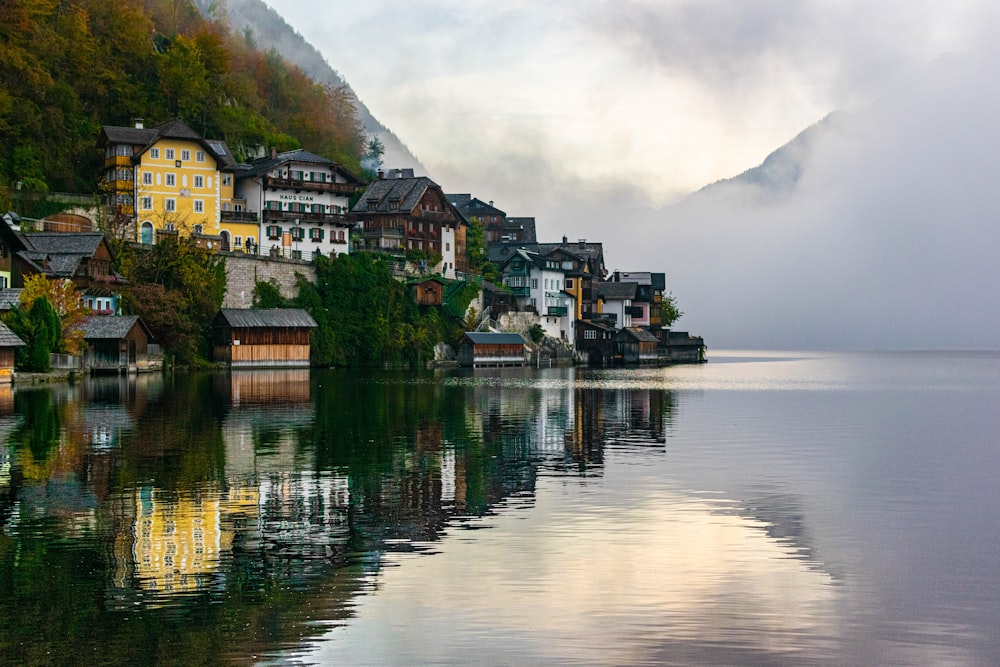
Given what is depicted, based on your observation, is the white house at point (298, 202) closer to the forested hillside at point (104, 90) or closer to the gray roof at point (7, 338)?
the forested hillside at point (104, 90)

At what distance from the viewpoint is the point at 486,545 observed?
20219 millimetres

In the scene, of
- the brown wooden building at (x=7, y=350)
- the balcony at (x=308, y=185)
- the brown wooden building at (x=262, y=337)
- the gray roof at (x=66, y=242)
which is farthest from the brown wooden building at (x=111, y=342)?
the balcony at (x=308, y=185)

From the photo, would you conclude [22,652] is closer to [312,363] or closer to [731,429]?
[731,429]

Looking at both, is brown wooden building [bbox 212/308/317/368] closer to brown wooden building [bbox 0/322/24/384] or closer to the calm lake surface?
brown wooden building [bbox 0/322/24/384]

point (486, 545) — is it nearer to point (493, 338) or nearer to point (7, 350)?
point (7, 350)

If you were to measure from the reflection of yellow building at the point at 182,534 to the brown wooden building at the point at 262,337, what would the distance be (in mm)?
67793

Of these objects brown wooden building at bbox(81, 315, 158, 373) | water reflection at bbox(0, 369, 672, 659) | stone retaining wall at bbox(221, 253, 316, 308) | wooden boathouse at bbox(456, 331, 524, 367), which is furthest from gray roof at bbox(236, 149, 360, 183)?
water reflection at bbox(0, 369, 672, 659)

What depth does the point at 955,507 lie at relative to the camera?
25609mm

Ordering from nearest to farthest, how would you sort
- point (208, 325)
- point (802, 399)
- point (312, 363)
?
1. point (802, 399)
2. point (208, 325)
3. point (312, 363)

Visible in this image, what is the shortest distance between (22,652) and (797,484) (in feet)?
66.8

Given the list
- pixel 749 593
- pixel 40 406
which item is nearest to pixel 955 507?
pixel 749 593

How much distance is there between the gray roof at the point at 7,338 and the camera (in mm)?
55656

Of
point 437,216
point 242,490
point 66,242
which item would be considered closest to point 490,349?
point 437,216

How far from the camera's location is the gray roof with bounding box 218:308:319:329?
91812 millimetres
